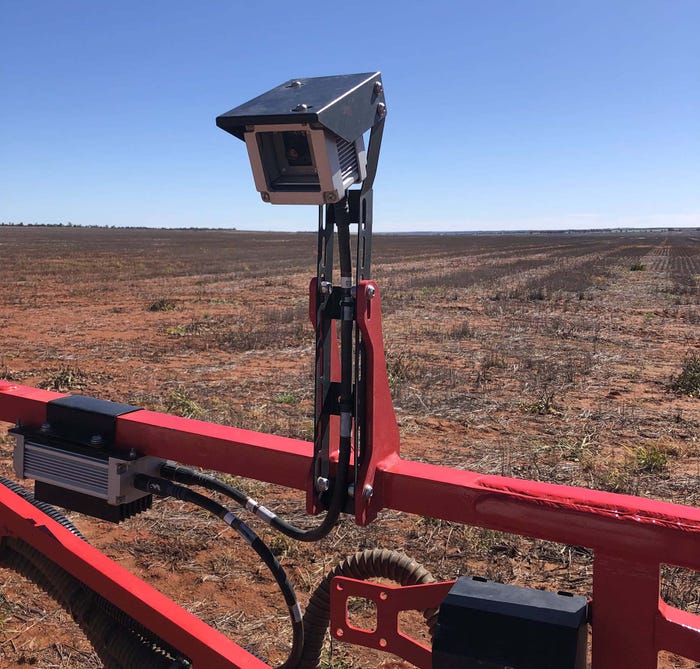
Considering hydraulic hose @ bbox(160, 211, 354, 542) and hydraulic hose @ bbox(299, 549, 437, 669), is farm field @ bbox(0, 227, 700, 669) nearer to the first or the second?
hydraulic hose @ bbox(299, 549, 437, 669)

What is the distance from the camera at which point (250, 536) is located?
6.22ft

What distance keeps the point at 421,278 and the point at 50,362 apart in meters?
16.4

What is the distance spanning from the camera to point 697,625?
1340mm

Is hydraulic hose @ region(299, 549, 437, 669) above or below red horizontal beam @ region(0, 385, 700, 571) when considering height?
below

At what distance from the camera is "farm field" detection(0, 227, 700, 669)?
3.49 m

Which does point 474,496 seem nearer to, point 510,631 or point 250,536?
point 510,631

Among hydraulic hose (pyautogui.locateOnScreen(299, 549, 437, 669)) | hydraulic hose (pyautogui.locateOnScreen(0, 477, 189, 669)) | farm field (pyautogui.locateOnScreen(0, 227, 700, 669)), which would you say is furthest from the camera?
farm field (pyautogui.locateOnScreen(0, 227, 700, 669))

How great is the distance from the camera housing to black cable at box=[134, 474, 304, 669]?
2.94 feet

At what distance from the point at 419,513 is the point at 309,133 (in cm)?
89

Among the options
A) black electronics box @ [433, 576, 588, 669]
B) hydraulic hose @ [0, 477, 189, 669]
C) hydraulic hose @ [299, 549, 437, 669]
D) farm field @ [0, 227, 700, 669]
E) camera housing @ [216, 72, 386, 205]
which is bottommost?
farm field @ [0, 227, 700, 669]

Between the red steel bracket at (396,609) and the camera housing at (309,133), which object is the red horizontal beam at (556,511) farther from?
the camera housing at (309,133)

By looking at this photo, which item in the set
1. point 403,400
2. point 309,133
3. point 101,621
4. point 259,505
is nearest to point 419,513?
point 259,505

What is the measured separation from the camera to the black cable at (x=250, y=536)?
1908mm

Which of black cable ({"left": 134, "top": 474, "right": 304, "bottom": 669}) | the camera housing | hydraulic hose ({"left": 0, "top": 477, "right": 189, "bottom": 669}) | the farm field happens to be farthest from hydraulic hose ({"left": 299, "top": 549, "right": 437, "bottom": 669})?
the farm field
